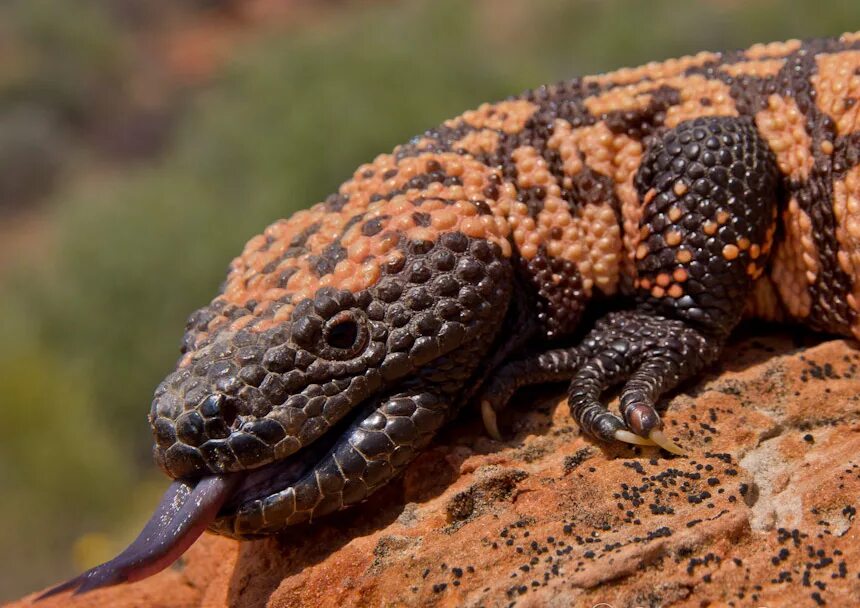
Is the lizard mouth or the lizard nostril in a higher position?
the lizard nostril

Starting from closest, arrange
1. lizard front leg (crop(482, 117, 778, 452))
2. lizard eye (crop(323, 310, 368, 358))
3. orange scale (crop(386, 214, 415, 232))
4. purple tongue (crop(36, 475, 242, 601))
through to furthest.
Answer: purple tongue (crop(36, 475, 242, 601)) → lizard eye (crop(323, 310, 368, 358)) → orange scale (crop(386, 214, 415, 232)) → lizard front leg (crop(482, 117, 778, 452))

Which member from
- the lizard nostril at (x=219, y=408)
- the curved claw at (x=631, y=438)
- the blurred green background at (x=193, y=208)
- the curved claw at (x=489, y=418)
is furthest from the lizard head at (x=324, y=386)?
the blurred green background at (x=193, y=208)

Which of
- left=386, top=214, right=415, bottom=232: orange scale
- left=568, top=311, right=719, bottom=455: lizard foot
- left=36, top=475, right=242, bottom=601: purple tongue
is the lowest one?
left=568, top=311, right=719, bottom=455: lizard foot

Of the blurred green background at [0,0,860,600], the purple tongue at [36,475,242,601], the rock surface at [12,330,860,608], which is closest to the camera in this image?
the rock surface at [12,330,860,608]

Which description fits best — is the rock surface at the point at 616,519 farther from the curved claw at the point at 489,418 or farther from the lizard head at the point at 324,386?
the lizard head at the point at 324,386

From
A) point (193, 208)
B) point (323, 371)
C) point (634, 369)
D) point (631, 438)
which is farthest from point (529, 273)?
point (193, 208)

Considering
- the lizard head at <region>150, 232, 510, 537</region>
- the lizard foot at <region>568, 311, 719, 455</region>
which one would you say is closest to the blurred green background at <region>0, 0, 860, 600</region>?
the lizard head at <region>150, 232, 510, 537</region>

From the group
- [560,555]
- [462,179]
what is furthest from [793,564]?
[462,179]

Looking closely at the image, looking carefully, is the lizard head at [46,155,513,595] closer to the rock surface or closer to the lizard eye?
the lizard eye
